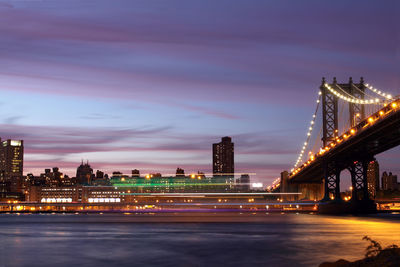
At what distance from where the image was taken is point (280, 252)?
39469 millimetres

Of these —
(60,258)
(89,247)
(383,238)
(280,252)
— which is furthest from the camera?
(383,238)

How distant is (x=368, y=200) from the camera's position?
340 feet

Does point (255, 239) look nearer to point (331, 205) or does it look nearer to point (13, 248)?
point (13, 248)

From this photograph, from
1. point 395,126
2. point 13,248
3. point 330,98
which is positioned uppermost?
point 330,98

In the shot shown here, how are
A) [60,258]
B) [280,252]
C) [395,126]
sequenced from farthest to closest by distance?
[395,126], [280,252], [60,258]

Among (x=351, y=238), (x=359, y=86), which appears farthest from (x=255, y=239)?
(x=359, y=86)

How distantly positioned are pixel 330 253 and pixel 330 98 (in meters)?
84.1

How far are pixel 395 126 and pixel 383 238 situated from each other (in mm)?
21577

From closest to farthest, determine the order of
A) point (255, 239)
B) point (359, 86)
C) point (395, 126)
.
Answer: point (255, 239) < point (395, 126) < point (359, 86)

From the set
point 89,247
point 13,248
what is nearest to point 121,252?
point 89,247

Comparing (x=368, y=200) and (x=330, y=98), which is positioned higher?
(x=330, y=98)

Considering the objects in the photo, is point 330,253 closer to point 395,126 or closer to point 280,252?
point 280,252

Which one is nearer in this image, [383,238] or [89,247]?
[89,247]

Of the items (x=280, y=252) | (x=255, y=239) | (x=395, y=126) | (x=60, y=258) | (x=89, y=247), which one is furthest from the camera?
(x=395, y=126)
